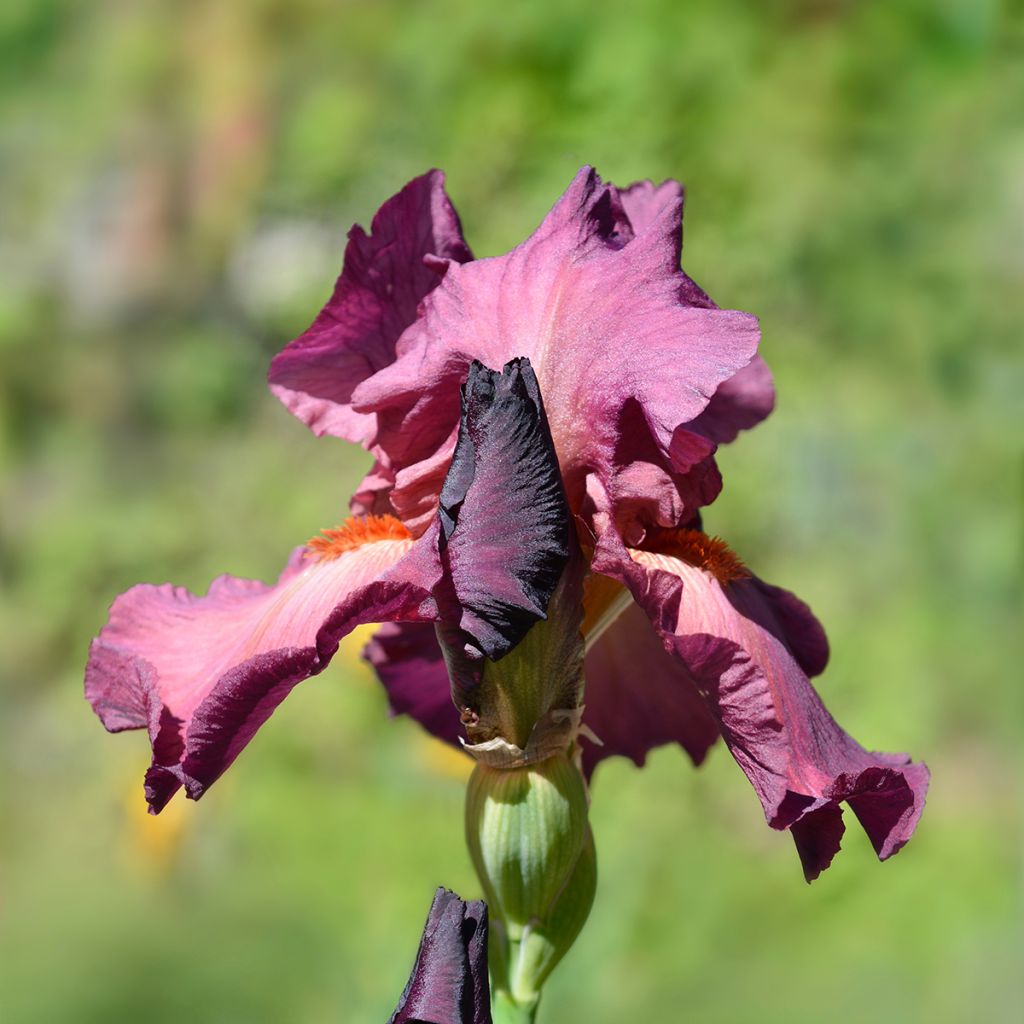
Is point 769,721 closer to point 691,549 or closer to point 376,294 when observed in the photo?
point 691,549

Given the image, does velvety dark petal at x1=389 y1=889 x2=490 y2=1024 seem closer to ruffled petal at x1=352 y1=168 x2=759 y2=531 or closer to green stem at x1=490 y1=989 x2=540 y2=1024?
green stem at x1=490 y1=989 x2=540 y2=1024

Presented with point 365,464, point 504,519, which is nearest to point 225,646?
point 504,519

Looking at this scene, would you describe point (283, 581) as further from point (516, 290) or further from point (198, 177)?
point (198, 177)

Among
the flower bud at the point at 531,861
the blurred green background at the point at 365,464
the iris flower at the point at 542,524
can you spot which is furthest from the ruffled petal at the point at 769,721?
the blurred green background at the point at 365,464

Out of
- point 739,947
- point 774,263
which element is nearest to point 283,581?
point 739,947

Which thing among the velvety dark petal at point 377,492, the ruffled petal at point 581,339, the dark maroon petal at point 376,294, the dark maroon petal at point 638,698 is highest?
the dark maroon petal at point 376,294

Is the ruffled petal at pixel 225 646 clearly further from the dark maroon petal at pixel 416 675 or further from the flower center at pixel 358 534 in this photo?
the dark maroon petal at pixel 416 675

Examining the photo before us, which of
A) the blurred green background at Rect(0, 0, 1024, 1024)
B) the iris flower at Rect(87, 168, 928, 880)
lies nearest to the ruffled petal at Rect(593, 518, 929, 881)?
the iris flower at Rect(87, 168, 928, 880)
